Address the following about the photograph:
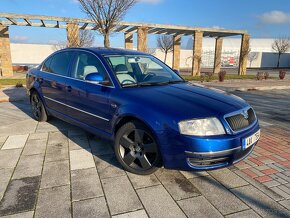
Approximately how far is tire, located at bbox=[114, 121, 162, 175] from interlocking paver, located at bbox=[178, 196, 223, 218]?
56cm

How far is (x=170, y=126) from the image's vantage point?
8.73 feet

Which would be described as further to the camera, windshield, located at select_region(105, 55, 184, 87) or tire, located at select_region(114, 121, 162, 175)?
windshield, located at select_region(105, 55, 184, 87)

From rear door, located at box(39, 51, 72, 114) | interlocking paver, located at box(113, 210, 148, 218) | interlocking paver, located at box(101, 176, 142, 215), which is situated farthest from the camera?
rear door, located at box(39, 51, 72, 114)

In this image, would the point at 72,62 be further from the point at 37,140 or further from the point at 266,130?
the point at 266,130

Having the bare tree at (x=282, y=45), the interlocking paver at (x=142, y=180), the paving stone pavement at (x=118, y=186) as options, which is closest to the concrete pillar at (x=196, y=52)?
the paving stone pavement at (x=118, y=186)

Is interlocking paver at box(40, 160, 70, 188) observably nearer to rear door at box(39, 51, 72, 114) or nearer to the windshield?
rear door at box(39, 51, 72, 114)

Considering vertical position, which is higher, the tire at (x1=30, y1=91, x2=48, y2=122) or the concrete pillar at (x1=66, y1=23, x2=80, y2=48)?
the concrete pillar at (x1=66, y1=23, x2=80, y2=48)

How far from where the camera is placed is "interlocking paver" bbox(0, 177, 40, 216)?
251 cm

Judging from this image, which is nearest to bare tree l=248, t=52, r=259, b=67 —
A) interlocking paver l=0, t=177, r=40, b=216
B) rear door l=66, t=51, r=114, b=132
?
rear door l=66, t=51, r=114, b=132

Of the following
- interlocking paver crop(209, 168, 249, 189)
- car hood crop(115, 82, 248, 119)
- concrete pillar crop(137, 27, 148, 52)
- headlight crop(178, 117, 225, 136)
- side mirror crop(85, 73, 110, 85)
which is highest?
concrete pillar crop(137, 27, 148, 52)

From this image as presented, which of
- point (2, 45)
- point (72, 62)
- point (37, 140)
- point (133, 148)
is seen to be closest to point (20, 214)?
point (133, 148)

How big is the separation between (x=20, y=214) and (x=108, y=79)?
197 centimetres

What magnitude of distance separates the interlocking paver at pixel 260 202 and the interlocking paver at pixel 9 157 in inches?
122

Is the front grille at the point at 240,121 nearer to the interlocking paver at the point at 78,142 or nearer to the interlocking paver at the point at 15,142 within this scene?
the interlocking paver at the point at 78,142
